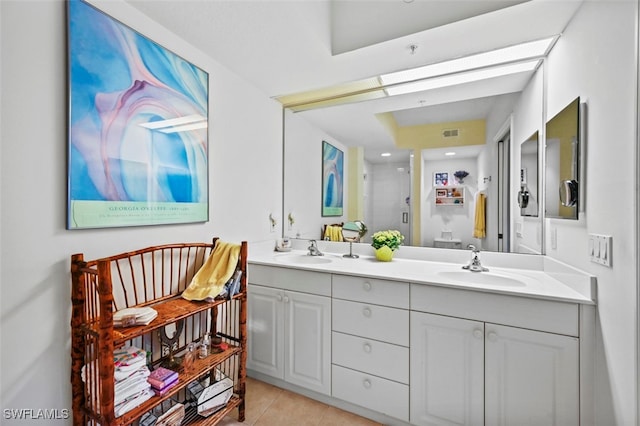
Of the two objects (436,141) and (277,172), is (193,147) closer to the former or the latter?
(277,172)

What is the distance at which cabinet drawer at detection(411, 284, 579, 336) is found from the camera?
1218 millimetres

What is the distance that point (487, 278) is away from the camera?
5.49 feet

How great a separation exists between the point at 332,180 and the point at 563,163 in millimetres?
1545

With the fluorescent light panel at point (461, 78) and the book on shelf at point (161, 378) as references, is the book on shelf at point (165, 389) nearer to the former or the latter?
the book on shelf at point (161, 378)

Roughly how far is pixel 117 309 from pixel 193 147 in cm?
95

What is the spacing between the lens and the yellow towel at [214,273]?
4.94ft

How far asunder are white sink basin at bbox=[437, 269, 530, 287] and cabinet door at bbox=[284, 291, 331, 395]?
80 centimetres

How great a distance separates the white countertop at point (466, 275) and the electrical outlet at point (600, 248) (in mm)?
100

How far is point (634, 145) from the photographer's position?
3.03 feet

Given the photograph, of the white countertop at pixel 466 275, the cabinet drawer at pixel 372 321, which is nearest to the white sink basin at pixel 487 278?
the white countertop at pixel 466 275

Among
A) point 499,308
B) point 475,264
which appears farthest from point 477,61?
point 499,308

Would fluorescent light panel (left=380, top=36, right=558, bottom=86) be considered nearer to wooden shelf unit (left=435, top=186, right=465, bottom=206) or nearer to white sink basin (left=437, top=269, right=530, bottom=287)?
wooden shelf unit (left=435, top=186, right=465, bottom=206)

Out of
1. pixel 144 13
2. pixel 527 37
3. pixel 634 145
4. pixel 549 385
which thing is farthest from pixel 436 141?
pixel 144 13

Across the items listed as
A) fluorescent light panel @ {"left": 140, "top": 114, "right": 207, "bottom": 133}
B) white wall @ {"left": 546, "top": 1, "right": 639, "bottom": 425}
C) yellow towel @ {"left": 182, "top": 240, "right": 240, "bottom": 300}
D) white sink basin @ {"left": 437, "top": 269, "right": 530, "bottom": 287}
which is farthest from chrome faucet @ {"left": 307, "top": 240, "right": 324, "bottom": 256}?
white wall @ {"left": 546, "top": 1, "right": 639, "bottom": 425}
